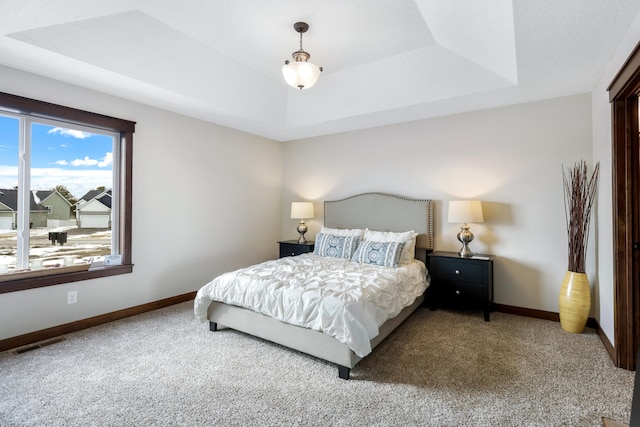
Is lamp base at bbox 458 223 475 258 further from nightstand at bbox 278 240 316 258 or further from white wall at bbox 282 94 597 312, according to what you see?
Answer: nightstand at bbox 278 240 316 258

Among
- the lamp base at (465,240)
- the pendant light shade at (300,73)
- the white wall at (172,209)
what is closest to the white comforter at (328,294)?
the lamp base at (465,240)

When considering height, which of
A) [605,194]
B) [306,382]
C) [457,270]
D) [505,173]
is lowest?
[306,382]

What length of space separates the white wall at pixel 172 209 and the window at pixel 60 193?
116mm

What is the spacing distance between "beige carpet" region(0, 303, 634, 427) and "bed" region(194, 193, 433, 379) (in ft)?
0.46

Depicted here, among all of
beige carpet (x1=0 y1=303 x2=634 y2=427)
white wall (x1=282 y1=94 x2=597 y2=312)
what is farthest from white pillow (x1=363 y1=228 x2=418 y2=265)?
beige carpet (x1=0 y1=303 x2=634 y2=427)

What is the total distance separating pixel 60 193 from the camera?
318 cm

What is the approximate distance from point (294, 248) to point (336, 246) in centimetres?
94

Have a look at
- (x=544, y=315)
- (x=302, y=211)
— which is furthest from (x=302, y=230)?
(x=544, y=315)

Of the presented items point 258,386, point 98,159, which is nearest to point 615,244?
point 258,386

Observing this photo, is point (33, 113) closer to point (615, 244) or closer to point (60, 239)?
point (60, 239)

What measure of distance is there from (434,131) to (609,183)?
1918 millimetres

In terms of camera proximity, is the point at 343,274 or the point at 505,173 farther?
the point at 505,173

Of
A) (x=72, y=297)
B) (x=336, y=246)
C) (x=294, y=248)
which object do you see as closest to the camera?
(x=72, y=297)

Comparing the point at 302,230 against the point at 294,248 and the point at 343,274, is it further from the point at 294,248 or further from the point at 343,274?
the point at 343,274
